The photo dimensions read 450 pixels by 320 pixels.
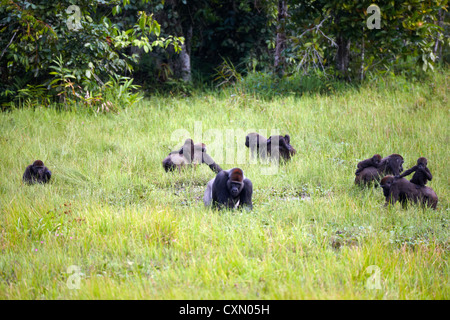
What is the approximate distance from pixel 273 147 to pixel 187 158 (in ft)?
4.51

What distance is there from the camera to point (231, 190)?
16.2ft

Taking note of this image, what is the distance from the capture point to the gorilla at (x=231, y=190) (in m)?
4.90

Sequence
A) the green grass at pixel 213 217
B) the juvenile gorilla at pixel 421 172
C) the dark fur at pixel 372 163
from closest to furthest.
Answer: the green grass at pixel 213 217
the juvenile gorilla at pixel 421 172
the dark fur at pixel 372 163

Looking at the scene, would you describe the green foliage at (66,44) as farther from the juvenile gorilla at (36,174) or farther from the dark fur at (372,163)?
the dark fur at (372,163)

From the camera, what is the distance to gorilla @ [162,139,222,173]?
22.3 ft

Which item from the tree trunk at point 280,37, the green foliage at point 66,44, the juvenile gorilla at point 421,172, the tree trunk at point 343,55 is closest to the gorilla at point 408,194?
the juvenile gorilla at point 421,172

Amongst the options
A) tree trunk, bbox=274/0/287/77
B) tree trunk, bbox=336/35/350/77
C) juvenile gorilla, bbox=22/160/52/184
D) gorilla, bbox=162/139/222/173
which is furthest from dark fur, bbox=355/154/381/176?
Answer: tree trunk, bbox=274/0/287/77

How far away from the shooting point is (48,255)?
13.2ft

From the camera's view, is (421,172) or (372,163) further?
(372,163)

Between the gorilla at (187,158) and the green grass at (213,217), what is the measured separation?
0.17m

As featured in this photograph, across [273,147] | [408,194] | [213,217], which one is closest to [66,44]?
[273,147]

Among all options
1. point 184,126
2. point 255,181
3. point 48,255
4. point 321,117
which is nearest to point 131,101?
point 184,126

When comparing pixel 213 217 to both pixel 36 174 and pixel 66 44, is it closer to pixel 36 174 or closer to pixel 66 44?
pixel 36 174

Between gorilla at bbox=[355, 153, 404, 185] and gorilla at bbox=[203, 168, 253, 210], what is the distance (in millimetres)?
1679
